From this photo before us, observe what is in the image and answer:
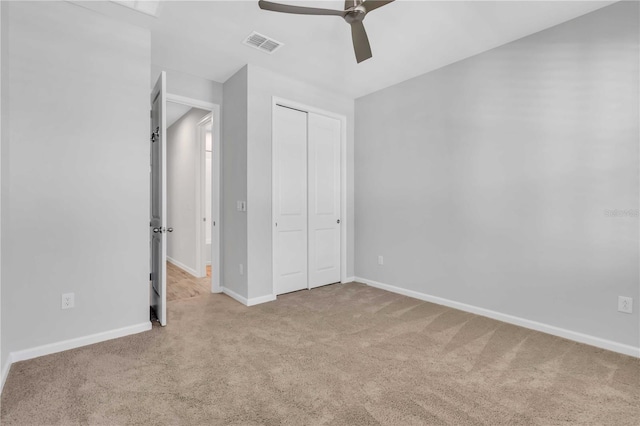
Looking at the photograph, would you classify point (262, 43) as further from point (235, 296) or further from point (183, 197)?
point (183, 197)

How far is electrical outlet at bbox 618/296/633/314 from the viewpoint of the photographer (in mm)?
2357

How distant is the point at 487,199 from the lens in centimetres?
314

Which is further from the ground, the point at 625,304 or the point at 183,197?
the point at 183,197

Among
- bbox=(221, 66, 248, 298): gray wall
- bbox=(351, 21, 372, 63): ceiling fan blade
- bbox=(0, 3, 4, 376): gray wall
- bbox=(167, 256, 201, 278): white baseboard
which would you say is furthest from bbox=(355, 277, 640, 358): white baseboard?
bbox=(0, 3, 4, 376): gray wall

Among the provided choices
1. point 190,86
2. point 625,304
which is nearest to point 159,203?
point 190,86

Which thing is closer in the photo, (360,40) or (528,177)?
(360,40)

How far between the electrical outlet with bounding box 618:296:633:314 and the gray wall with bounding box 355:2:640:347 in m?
0.03

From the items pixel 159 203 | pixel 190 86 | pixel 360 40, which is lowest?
pixel 159 203

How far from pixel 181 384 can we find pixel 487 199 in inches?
119

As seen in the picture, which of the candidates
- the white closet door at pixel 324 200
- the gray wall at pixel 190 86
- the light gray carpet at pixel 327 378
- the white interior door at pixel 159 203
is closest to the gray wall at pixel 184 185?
the gray wall at pixel 190 86

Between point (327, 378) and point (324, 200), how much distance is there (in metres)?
2.56

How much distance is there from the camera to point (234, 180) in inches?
146

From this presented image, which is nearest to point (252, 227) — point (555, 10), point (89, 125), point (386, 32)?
point (89, 125)

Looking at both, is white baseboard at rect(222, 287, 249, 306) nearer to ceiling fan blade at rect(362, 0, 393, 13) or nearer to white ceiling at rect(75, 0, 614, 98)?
white ceiling at rect(75, 0, 614, 98)
